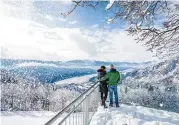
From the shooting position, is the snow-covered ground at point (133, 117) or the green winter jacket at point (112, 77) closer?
the snow-covered ground at point (133, 117)

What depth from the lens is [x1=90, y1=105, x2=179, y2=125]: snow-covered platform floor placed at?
947 cm

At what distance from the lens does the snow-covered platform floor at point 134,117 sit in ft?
31.1

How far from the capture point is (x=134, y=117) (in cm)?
1027

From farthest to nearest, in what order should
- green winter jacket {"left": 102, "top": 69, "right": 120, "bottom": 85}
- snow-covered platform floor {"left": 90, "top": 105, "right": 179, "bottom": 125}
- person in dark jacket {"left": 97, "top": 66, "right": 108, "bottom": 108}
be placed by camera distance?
person in dark jacket {"left": 97, "top": 66, "right": 108, "bottom": 108} < green winter jacket {"left": 102, "top": 69, "right": 120, "bottom": 85} < snow-covered platform floor {"left": 90, "top": 105, "right": 179, "bottom": 125}

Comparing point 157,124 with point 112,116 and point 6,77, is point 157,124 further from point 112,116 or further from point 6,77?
point 6,77

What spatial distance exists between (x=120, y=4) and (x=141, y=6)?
66 cm

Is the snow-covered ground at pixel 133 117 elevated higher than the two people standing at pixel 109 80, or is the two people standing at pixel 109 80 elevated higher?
the two people standing at pixel 109 80

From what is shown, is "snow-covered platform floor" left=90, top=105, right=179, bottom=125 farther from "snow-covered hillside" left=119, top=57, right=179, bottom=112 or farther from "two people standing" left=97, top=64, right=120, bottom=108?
"snow-covered hillside" left=119, top=57, right=179, bottom=112

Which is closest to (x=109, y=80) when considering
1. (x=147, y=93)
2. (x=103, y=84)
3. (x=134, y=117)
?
(x=103, y=84)

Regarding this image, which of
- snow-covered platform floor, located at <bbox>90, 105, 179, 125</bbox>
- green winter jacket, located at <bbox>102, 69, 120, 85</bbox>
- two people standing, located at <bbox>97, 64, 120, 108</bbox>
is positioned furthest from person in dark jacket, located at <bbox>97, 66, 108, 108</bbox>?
snow-covered platform floor, located at <bbox>90, 105, 179, 125</bbox>

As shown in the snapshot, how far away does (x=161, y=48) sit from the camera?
9859 millimetres

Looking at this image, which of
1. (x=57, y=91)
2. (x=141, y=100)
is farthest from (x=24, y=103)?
(x=141, y=100)

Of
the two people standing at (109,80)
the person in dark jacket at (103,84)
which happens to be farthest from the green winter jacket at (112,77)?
the person in dark jacket at (103,84)

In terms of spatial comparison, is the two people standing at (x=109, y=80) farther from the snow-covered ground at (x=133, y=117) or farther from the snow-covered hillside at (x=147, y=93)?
the snow-covered hillside at (x=147, y=93)
